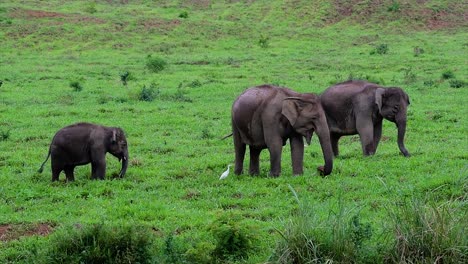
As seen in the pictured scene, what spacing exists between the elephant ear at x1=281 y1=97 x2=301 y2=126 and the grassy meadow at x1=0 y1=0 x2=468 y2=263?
1072mm

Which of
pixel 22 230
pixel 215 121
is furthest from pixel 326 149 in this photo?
pixel 215 121

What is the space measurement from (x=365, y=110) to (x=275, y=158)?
332 cm

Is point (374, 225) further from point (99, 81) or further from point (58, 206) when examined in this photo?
point (99, 81)

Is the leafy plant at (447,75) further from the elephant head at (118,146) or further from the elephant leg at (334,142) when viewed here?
the elephant head at (118,146)

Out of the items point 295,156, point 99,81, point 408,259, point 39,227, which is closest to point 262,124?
point 295,156

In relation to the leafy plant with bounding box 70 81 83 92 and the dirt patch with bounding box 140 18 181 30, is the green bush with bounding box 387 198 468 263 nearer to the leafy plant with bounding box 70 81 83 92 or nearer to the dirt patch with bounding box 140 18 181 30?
the leafy plant with bounding box 70 81 83 92

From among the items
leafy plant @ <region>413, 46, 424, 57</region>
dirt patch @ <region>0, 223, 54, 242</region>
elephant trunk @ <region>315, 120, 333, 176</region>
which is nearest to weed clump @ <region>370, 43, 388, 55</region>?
leafy plant @ <region>413, 46, 424, 57</region>

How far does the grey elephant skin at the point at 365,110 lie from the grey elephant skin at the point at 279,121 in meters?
2.60

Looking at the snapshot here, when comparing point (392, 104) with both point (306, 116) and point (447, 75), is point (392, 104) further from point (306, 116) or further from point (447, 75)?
point (447, 75)

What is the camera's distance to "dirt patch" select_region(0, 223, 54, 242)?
9922 millimetres

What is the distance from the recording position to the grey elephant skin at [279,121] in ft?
43.7

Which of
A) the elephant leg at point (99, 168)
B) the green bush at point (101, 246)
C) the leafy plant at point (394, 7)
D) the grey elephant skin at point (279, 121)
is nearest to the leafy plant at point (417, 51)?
the leafy plant at point (394, 7)

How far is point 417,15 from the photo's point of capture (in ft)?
170

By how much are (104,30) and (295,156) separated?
1310 inches
